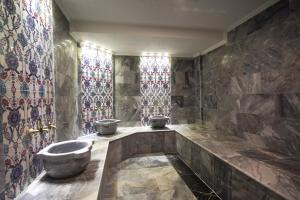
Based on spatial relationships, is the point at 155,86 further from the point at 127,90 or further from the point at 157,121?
the point at 157,121

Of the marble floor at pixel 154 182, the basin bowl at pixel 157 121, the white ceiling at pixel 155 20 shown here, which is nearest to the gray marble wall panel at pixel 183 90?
the basin bowl at pixel 157 121

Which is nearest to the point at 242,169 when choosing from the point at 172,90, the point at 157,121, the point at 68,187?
the point at 68,187

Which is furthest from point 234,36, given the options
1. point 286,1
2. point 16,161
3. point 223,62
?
point 16,161

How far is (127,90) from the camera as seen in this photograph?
3.69 metres

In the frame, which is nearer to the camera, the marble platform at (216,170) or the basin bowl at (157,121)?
the marble platform at (216,170)

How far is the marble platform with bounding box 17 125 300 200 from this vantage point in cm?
120

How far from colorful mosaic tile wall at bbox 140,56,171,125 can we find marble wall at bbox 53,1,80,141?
58.7 inches

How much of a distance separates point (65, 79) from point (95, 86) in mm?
957

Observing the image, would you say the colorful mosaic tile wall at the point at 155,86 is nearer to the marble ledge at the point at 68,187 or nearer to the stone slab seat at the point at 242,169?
the stone slab seat at the point at 242,169

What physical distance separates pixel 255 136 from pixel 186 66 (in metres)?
2.20

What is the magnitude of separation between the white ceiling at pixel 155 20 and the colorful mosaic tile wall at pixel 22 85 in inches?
26.4

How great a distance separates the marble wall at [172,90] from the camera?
3.65m

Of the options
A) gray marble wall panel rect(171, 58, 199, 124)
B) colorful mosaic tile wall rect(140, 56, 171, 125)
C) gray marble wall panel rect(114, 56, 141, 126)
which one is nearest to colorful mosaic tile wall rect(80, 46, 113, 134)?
gray marble wall panel rect(114, 56, 141, 126)

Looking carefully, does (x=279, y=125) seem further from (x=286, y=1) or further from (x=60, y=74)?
(x=60, y=74)
